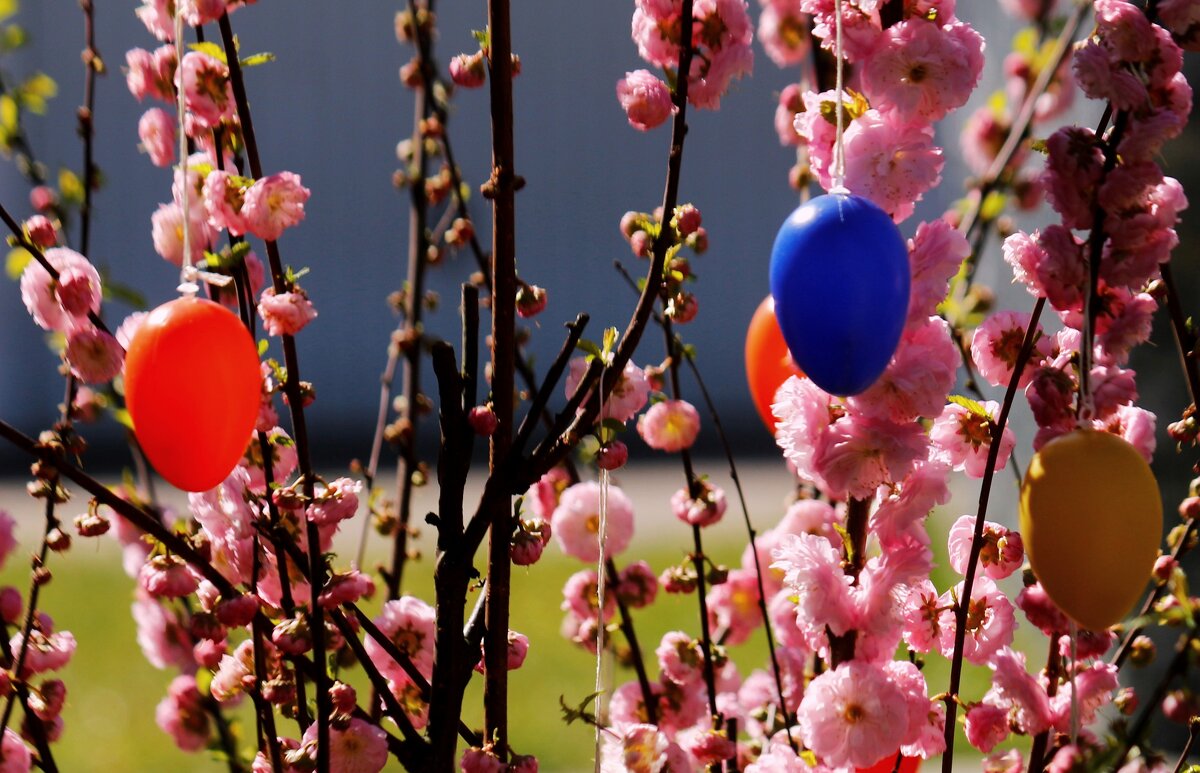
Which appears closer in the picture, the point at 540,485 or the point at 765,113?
the point at 540,485

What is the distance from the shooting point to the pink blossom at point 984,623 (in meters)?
0.63

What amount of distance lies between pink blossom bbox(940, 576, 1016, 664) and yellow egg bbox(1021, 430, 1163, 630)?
0.36 ft

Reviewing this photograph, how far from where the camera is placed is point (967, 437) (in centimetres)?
61

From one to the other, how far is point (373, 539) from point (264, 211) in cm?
297

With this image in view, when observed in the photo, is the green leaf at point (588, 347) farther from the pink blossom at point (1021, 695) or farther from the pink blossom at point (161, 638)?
the pink blossom at point (161, 638)

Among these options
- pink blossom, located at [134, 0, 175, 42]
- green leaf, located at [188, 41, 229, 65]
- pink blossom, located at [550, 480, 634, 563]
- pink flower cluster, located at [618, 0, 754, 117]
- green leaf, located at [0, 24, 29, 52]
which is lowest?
pink blossom, located at [550, 480, 634, 563]

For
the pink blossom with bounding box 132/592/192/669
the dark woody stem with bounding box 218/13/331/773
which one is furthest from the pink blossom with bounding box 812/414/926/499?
the pink blossom with bounding box 132/592/192/669

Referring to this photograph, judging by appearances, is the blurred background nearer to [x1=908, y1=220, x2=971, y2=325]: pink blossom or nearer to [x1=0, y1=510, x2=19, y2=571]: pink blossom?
[x1=0, y1=510, x2=19, y2=571]: pink blossom

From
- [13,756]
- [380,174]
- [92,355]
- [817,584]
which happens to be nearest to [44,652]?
[13,756]

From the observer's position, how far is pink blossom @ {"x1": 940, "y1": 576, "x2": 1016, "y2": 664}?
632 mm

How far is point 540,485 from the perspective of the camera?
88 cm

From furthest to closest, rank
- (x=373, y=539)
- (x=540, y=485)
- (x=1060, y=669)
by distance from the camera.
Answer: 1. (x=373, y=539)
2. (x=540, y=485)
3. (x=1060, y=669)

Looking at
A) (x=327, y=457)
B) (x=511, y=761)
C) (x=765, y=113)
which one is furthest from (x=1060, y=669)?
(x=765, y=113)

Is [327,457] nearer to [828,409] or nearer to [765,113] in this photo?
[765,113]
